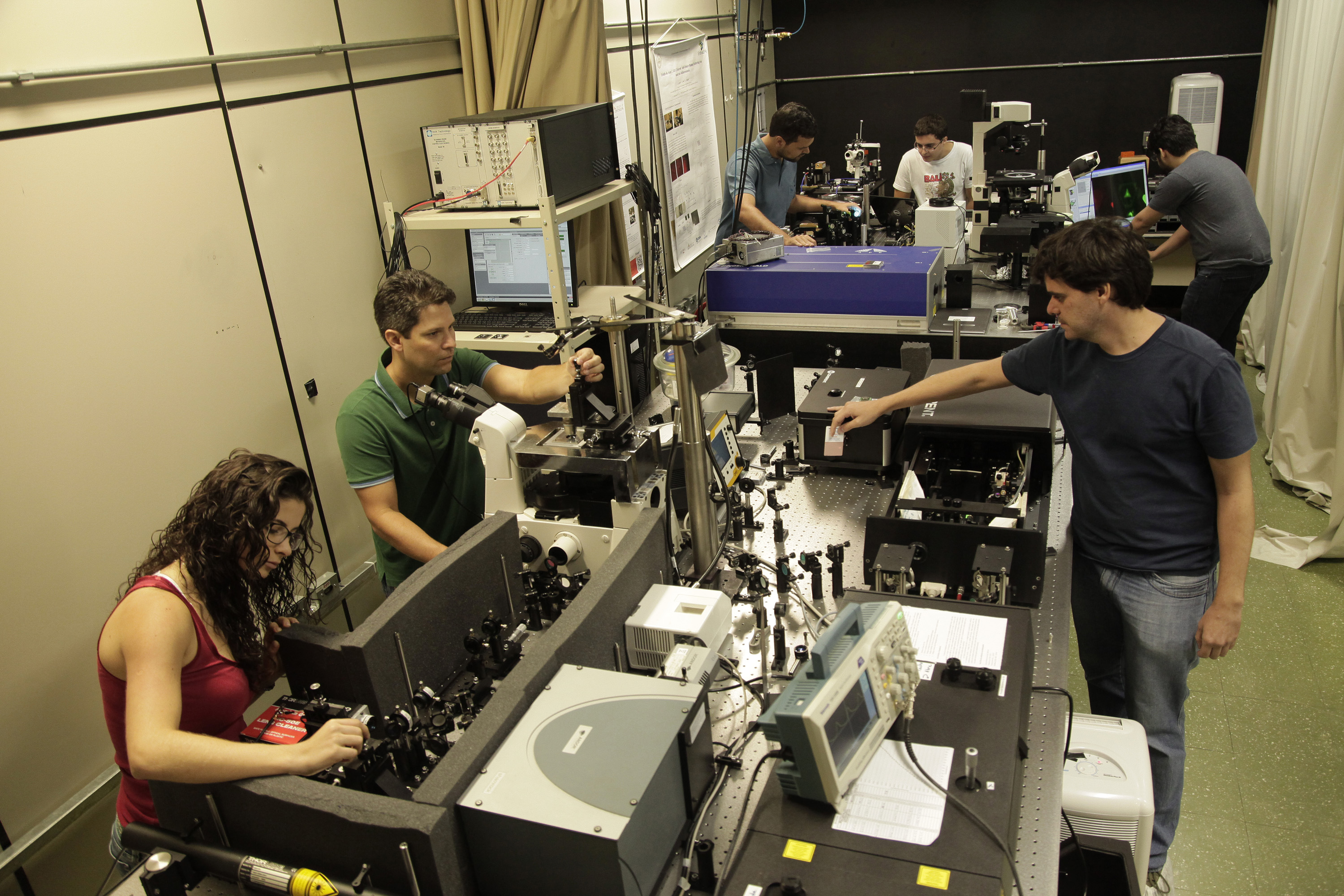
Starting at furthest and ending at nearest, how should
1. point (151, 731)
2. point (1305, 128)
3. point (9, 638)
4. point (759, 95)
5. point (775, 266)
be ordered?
point (759, 95), point (1305, 128), point (775, 266), point (9, 638), point (151, 731)

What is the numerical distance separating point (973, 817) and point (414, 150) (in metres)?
2.85

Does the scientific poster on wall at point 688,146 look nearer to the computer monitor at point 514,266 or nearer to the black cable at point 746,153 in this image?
the black cable at point 746,153

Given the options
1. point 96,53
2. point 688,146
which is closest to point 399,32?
point 96,53

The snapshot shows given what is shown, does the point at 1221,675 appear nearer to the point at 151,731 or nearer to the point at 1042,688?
the point at 1042,688

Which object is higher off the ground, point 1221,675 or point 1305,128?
point 1305,128

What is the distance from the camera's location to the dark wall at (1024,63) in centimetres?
615

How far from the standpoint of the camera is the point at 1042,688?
158 centimetres

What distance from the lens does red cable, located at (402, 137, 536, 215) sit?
2.81 metres

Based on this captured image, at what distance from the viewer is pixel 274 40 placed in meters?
2.54

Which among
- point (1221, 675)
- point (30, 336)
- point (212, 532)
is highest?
point (30, 336)

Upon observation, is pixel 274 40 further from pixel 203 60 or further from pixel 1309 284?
pixel 1309 284

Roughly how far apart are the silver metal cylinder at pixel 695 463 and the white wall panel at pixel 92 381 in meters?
1.40

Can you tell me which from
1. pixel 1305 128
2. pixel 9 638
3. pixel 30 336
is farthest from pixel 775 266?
pixel 1305 128

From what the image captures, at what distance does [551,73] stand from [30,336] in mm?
2064
